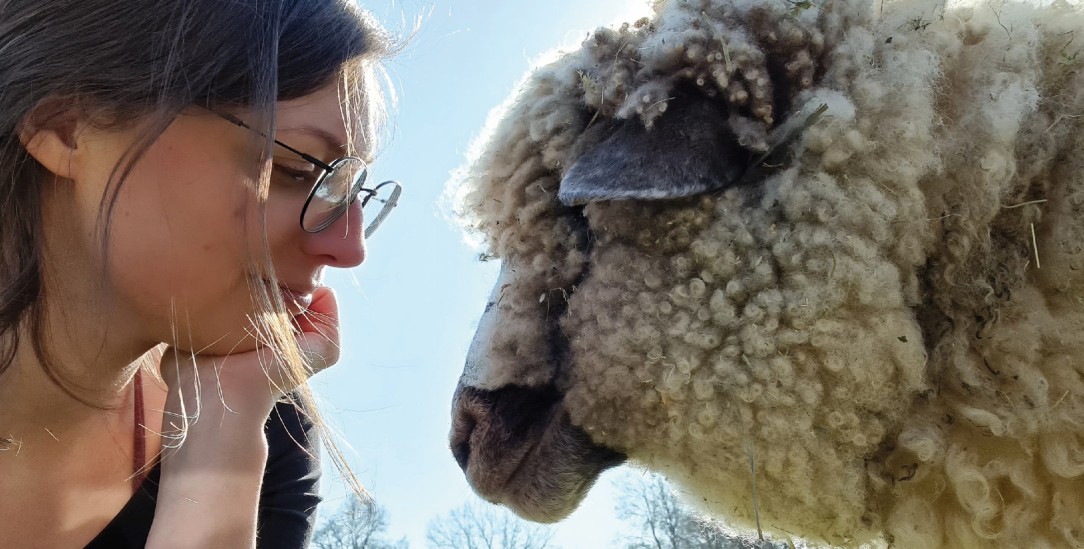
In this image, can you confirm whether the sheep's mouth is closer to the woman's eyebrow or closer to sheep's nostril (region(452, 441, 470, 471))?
sheep's nostril (region(452, 441, 470, 471))

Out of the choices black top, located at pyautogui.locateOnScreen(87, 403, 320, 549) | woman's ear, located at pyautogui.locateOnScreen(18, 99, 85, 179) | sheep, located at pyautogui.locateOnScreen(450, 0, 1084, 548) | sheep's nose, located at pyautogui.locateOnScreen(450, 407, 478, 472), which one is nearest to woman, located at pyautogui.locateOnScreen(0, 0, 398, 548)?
woman's ear, located at pyautogui.locateOnScreen(18, 99, 85, 179)

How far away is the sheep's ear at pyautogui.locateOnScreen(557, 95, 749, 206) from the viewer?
181cm

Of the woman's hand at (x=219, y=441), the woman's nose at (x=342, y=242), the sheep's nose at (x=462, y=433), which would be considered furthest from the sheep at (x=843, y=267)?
the woman's hand at (x=219, y=441)

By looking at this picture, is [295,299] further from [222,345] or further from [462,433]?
[462,433]

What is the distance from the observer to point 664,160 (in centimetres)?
185

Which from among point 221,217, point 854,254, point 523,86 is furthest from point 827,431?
point 221,217

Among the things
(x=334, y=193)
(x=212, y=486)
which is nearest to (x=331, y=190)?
(x=334, y=193)

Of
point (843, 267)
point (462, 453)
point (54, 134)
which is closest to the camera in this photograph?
point (54, 134)

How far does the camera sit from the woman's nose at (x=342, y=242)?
1787 mm

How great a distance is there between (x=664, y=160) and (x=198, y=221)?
3.43 feet

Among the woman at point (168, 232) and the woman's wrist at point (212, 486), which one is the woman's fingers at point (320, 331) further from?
the woman's wrist at point (212, 486)

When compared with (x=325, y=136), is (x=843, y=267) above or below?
below

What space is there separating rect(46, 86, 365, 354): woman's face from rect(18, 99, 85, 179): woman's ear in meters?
0.02

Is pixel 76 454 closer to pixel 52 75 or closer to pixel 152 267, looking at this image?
pixel 152 267
